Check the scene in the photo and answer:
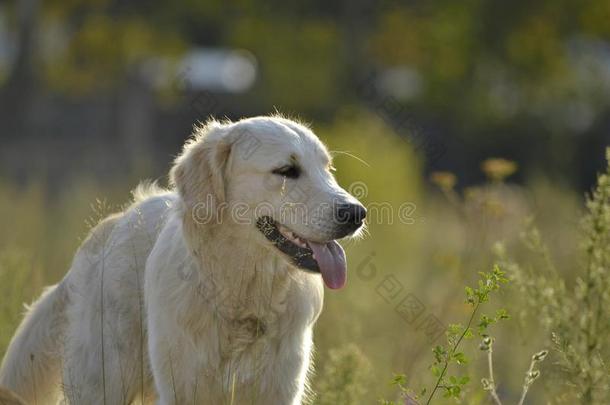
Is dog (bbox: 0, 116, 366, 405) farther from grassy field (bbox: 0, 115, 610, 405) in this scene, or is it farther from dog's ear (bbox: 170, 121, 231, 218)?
grassy field (bbox: 0, 115, 610, 405)

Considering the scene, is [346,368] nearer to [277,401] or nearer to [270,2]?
[277,401]

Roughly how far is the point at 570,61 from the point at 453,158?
4.48 m

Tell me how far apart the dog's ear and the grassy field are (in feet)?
1.18

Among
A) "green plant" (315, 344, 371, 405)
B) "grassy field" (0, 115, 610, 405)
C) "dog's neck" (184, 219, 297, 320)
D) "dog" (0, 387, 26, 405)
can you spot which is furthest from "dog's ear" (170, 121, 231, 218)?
"dog" (0, 387, 26, 405)

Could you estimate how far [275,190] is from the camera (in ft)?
15.2

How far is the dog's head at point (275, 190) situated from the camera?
4.47 m

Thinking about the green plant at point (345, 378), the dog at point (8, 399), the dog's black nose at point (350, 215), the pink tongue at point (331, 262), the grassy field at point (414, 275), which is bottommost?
the dog at point (8, 399)

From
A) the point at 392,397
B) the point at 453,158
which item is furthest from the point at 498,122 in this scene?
the point at 392,397

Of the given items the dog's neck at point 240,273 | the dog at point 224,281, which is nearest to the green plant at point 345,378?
the dog at point 224,281

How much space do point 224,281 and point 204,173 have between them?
0.48 meters

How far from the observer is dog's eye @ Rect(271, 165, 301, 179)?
184 inches

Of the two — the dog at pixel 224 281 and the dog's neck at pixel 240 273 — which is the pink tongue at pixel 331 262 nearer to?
the dog at pixel 224 281

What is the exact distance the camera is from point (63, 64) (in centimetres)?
2231

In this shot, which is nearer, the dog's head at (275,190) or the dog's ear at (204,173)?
the dog's head at (275,190)
